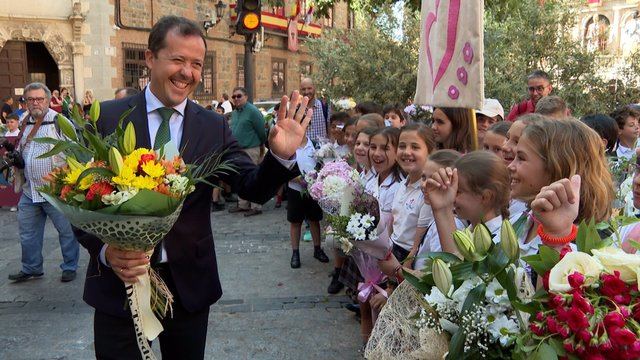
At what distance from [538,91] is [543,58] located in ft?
9.79

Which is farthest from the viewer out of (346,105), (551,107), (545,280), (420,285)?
(346,105)

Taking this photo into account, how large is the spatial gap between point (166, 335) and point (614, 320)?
1994 millimetres

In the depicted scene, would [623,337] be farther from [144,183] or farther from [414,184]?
[414,184]

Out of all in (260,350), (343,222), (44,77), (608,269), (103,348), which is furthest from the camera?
(44,77)

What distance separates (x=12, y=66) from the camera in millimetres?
18547

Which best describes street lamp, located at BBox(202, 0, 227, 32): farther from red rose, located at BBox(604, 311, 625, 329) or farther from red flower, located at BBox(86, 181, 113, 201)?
red rose, located at BBox(604, 311, 625, 329)

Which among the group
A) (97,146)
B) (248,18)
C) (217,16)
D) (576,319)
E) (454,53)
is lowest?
(576,319)

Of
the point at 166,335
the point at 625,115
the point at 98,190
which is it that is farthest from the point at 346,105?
the point at 98,190

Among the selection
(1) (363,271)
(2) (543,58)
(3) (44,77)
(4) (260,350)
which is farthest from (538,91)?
(3) (44,77)

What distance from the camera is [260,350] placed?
4480 mm

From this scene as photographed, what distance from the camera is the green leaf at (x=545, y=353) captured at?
1.37 metres

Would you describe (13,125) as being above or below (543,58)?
below

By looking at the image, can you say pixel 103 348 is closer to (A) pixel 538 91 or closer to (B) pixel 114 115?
(B) pixel 114 115

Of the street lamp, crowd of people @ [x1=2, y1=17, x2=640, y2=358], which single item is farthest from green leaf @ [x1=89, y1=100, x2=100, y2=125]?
the street lamp
